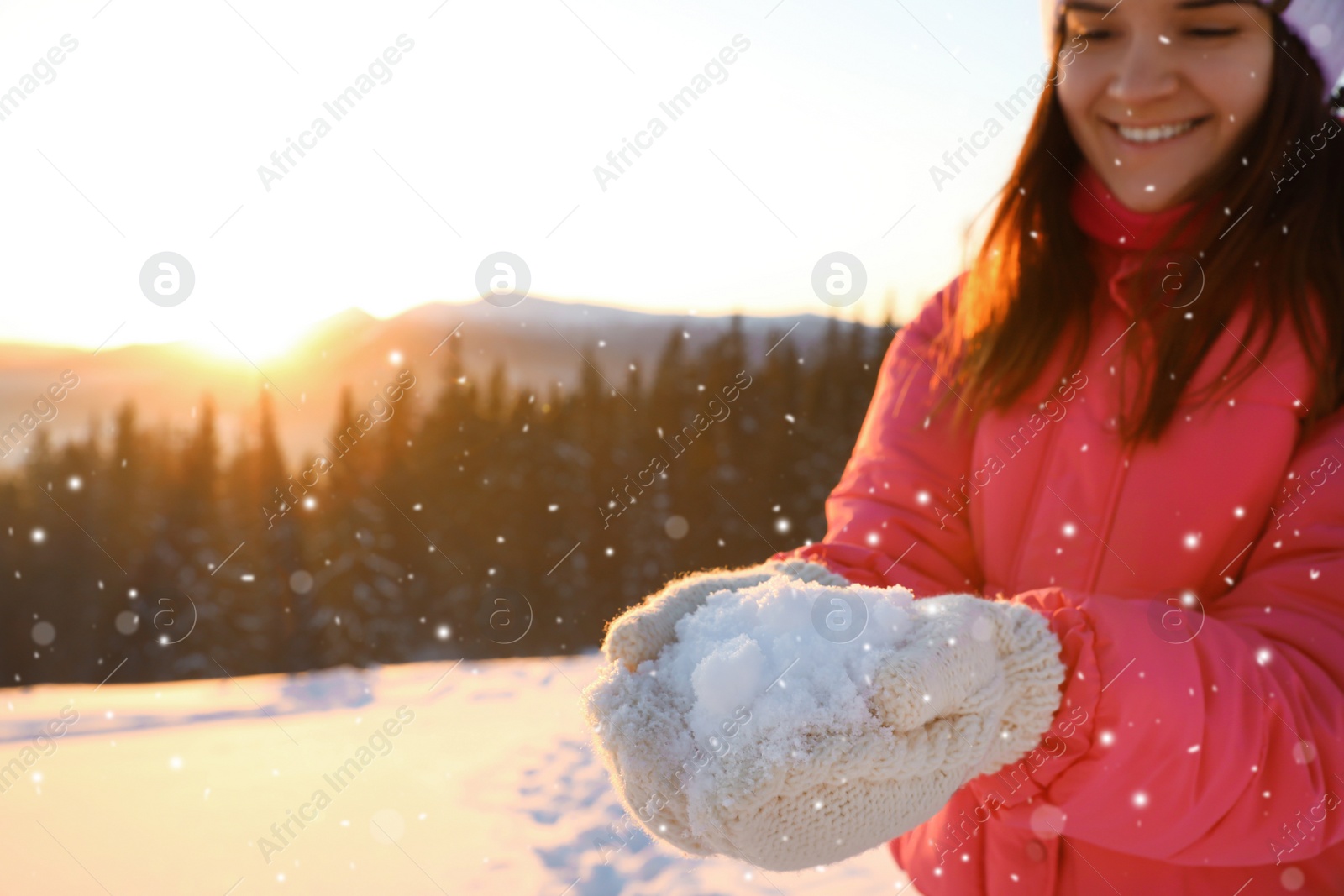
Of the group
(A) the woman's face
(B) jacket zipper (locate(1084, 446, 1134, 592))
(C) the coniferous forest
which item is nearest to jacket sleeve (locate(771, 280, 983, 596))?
(B) jacket zipper (locate(1084, 446, 1134, 592))

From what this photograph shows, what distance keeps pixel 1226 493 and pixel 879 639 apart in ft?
2.17

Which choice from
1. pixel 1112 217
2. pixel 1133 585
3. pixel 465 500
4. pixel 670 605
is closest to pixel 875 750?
pixel 670 605

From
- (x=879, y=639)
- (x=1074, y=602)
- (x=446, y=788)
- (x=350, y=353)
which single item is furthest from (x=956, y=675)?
(x=350, y=353)

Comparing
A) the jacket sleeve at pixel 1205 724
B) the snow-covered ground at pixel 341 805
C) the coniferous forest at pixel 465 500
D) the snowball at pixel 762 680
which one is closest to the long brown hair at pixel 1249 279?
the jacket sleeve at pixel 1205 724

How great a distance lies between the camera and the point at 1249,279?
1376mm

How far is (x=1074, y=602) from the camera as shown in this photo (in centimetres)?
108

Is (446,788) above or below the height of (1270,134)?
below

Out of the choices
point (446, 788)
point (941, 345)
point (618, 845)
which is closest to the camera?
point (941, 345)

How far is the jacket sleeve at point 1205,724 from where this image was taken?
3.24 ft

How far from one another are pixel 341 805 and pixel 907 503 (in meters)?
3.00

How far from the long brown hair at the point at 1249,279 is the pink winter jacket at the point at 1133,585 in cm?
3

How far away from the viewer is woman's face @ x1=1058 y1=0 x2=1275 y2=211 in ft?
4.44

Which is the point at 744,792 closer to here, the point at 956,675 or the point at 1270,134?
the point at 956,675

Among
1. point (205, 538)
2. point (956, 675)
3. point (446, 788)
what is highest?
point (956, 675)
